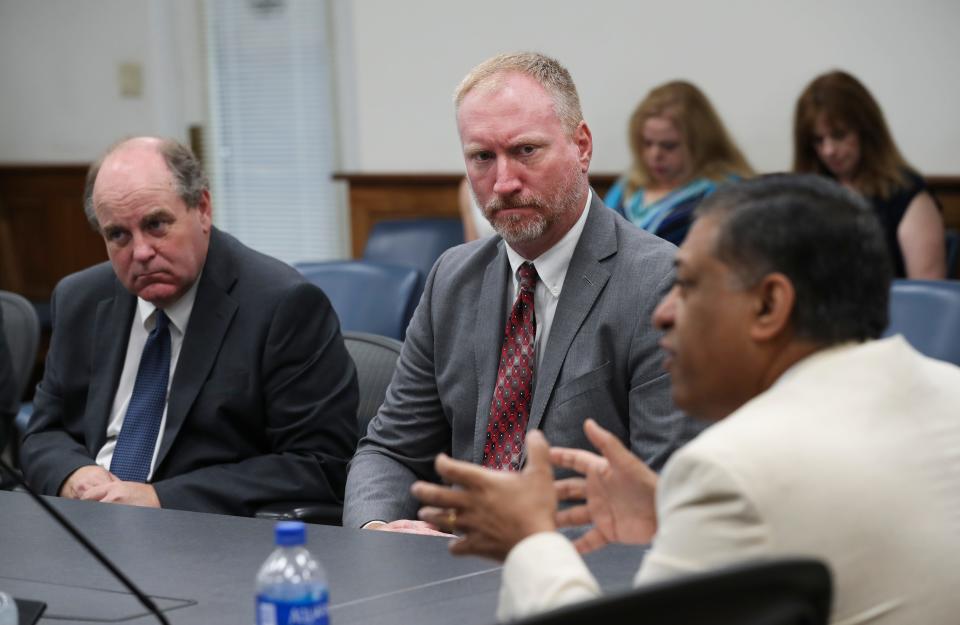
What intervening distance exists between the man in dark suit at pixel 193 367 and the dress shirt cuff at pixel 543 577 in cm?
138

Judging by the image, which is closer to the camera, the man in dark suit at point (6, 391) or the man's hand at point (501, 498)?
the man's hand at point (501, 498)

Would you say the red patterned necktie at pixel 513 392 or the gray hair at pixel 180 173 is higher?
the gray hair at pixel 180 173

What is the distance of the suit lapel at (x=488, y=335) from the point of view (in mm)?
2482

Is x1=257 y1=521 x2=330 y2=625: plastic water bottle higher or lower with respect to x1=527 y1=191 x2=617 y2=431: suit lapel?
lower

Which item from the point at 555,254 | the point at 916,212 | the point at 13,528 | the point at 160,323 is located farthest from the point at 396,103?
the point at 13,528

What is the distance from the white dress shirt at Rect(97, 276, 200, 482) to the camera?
9.57ft

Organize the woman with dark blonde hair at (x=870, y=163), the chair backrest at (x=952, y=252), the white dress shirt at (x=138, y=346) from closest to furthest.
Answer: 1. the white dress shirt at (x=138, y=346)
2. the woman with dark blonde hair at (x=870, y=163)
3. the chair backrest at (x=952, y=252)

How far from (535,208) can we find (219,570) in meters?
0.92

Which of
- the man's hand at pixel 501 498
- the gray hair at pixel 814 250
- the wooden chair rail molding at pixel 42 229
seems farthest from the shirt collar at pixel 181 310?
the wooden chair rail molding at pixel 42 229

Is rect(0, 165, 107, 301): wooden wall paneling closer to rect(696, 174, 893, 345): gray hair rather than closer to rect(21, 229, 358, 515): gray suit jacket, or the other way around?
rect(21, 229, 358, 515): gray suit jacket

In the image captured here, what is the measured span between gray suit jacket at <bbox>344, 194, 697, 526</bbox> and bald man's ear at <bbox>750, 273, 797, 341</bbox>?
93 cm

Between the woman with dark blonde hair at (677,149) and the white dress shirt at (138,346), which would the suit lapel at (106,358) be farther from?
the woman with dark blonde hair at (677,149)

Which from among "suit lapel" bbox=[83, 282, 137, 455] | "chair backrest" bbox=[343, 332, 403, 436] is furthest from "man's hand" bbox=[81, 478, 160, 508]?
"chair backrest" bbox=[343, 332, 403, 436]

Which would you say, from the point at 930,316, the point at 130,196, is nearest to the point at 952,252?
the point at 930,316
